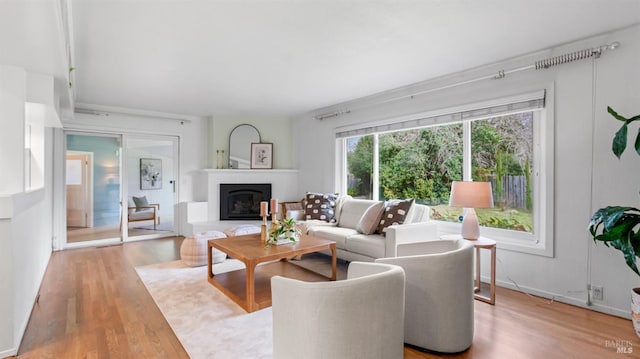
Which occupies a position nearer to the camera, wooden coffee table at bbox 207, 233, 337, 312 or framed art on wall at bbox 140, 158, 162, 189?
wooden coffee table at bbox 207, 233, 337, 312

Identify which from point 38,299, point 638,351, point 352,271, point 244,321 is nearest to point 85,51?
point 38,299

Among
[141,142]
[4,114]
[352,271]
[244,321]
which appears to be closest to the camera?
[352,271]

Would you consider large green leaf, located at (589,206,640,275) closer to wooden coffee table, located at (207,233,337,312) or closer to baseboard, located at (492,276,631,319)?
baseboard, located at (492,276,631,319)

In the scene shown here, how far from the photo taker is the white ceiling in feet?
7.37

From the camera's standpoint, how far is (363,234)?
3.92 m

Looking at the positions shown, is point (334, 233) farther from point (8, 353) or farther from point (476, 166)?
point (8, 353)

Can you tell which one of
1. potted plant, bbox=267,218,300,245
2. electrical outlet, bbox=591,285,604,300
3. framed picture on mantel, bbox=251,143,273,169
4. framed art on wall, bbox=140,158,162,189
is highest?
framed picture on mantel, bbox=251,143,273,169

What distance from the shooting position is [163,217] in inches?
238

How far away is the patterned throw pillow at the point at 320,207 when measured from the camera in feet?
15.6

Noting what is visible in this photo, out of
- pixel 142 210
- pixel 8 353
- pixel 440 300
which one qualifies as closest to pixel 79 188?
pixel 142 210

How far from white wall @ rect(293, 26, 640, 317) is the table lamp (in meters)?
0.54

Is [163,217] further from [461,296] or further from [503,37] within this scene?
[503,37]

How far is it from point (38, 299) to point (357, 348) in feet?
10.4

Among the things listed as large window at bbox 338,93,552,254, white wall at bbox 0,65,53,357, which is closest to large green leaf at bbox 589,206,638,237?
large window at bbox 338,93,552,254
